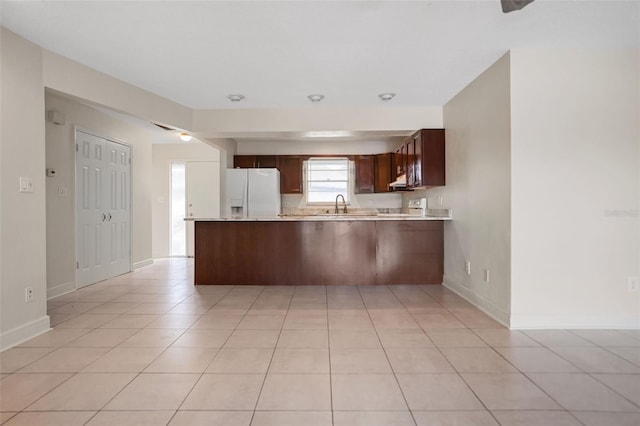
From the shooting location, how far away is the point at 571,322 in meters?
2.84

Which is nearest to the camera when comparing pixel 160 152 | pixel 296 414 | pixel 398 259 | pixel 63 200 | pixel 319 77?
pixel 296 414

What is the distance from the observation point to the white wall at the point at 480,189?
296 cm

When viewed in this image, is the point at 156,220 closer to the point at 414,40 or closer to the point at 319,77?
the point at 319,77

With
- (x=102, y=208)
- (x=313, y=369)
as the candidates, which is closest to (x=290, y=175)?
(x=102, y=208)

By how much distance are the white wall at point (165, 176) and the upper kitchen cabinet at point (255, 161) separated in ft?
1.95

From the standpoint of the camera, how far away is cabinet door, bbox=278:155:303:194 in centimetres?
673

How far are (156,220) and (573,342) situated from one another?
705 cm

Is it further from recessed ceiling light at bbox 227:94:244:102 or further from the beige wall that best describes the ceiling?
recessed ceiling light at bbox 227:94:244:102

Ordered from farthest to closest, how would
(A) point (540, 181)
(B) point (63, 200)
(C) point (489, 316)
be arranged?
(B) point (63, 200), (C) point (489, 316), (A) point (540, 181)

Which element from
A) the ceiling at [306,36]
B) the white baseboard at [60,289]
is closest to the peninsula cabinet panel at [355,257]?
the ceiling at [306,36]

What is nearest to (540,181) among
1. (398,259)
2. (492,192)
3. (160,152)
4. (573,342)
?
(492,192)

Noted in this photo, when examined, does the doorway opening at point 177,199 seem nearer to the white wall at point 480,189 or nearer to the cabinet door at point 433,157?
the cabinet door at point 433,157

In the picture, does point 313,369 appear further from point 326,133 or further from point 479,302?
point 326,133

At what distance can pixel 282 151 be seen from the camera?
7.05 m
